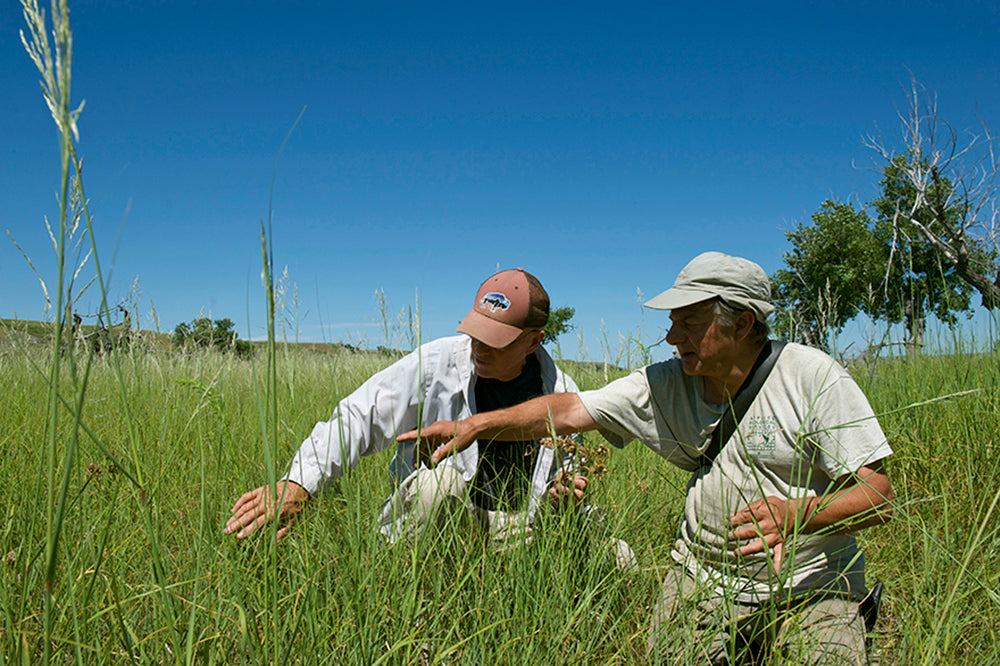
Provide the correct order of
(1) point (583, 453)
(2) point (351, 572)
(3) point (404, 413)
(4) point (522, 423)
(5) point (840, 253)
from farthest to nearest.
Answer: (5) point (840, 253) < (3) point (404, 413) < (4) point (522, 423) < (1) point (583, 453) < (2) point (351, 572)

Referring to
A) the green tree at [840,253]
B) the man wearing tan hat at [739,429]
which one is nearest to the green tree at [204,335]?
the man wearing tan hat at [739,429]

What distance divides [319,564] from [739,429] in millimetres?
1448

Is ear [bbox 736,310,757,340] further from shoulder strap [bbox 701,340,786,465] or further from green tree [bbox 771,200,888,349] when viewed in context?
green tree [bbox 771,200,888,349]

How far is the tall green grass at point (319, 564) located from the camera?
1.14 metres

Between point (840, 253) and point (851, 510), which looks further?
point (840, 253)

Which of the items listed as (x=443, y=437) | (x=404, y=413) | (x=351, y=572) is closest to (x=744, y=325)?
(x=443, y=437)

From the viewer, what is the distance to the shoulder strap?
221 cm

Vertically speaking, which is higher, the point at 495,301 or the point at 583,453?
the point at 495,301

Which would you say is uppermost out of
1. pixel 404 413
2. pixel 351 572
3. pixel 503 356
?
pixel 503 356

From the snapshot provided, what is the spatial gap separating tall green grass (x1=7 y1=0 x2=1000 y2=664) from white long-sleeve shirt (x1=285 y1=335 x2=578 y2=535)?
4.8 inches

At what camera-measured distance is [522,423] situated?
2.32 m

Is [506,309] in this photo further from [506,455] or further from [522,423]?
[506,455]

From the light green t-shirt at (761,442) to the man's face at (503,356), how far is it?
1.49 feet

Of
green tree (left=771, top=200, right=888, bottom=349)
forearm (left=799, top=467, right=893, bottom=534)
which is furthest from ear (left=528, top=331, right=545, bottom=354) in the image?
green tree (left=771, top=200, right=888, bottom=349)
